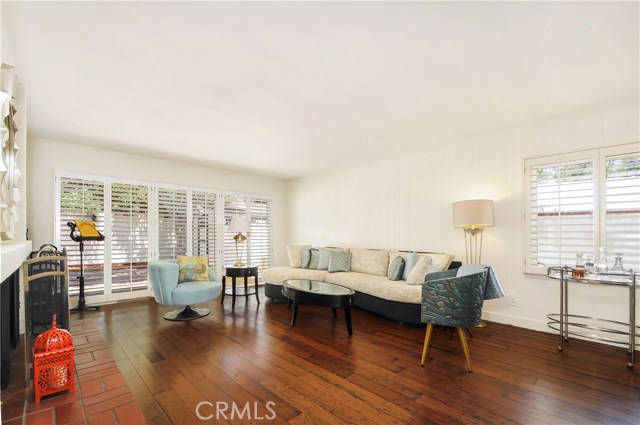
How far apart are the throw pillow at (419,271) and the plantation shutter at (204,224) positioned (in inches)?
147

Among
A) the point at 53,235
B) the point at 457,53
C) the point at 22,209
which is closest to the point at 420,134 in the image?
the point at 457,53

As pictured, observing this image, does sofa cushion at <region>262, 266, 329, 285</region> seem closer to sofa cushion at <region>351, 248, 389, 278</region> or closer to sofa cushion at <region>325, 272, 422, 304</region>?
sofa cushion at <region>325, 272, 422, 304</region>

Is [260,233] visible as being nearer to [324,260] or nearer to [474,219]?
[324,260]

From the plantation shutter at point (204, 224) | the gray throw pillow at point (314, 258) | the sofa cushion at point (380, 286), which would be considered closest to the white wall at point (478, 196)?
the gray throw pillow at point (314, 258)

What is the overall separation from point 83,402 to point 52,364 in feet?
1.09

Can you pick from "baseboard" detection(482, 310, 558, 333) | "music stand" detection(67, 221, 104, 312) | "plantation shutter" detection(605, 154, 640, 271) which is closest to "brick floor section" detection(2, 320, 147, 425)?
"music stand" detection(67, 221, 104, 312)

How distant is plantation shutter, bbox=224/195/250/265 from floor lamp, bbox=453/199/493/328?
13.6 ft

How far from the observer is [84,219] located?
14.8 feet

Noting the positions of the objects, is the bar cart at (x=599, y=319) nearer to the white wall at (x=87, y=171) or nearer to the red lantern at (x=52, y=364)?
the red lantern at (x=52, y=364)

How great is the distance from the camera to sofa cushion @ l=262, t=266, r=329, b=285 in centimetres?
493

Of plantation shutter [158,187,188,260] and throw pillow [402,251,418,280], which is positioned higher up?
plantation shutter [158,187,188,260]

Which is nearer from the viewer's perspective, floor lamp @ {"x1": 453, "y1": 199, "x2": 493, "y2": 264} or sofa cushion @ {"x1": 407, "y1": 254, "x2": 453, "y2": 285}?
floor lamp @ {"x1": 453, "y1": 199, "x2": 493, "y2": 264}

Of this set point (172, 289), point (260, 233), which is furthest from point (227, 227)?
point (172, 289)

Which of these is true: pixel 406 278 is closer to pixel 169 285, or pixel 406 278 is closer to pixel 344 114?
pixel 344 114
